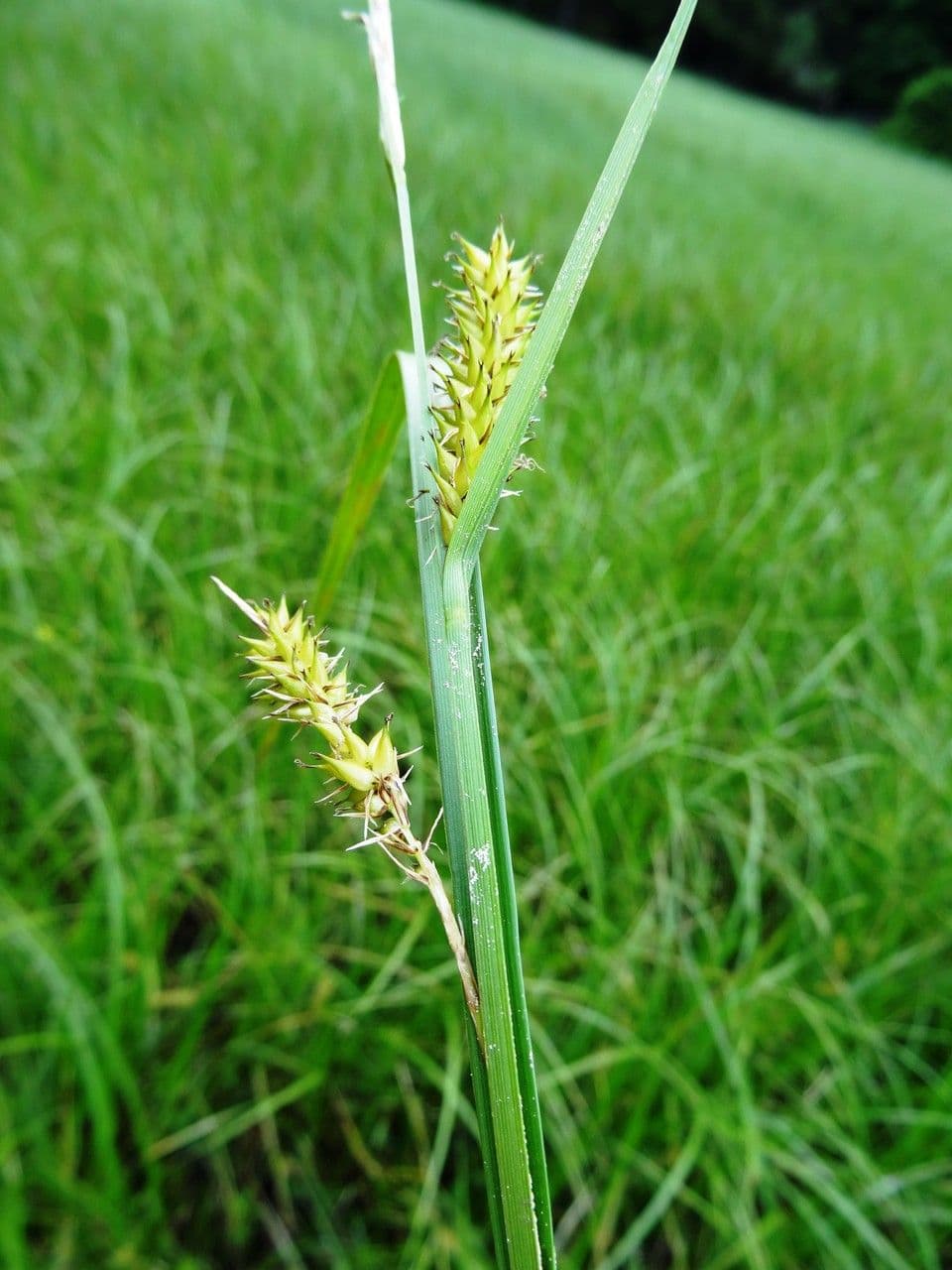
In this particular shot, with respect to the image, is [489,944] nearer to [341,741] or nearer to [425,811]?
[341,741]

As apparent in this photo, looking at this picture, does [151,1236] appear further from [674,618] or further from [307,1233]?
[674,618]

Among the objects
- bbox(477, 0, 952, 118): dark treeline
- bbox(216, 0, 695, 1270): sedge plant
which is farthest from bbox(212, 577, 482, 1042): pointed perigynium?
bbox(477, 0, 952, 118): dark treeline

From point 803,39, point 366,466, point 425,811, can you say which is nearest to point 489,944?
point 366,466

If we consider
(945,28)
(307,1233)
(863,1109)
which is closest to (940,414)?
(863,1109)

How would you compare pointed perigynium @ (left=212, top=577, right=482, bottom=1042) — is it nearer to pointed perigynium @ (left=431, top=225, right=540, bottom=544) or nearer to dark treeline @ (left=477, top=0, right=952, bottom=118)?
pointed perigynium @ (left=431, top=225, right=540, bottom=544)

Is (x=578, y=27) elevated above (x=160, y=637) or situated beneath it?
elevated above
